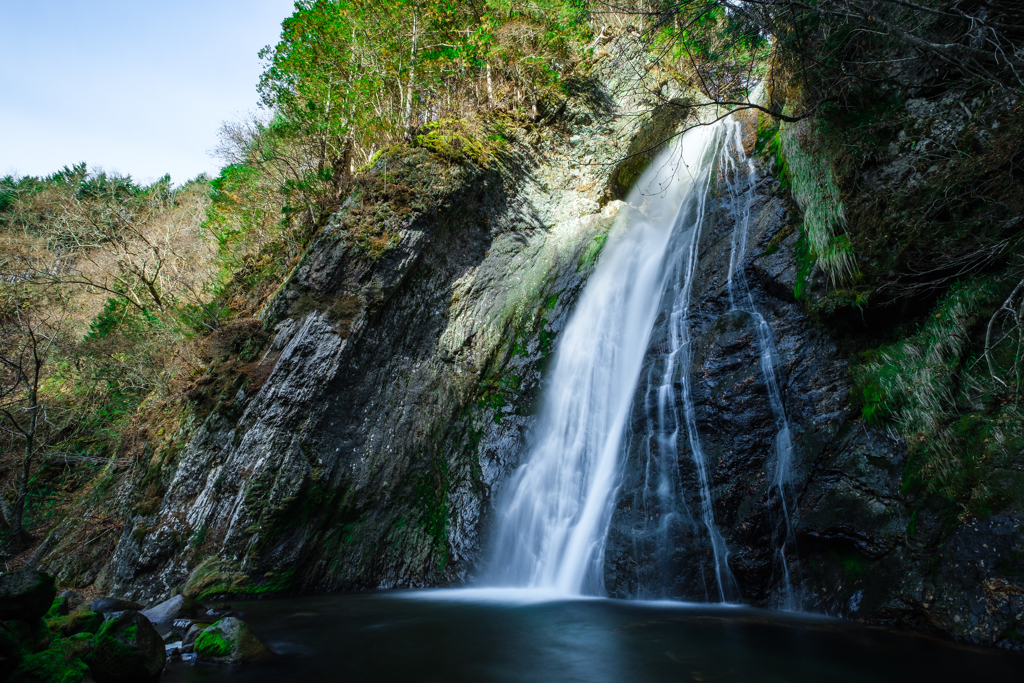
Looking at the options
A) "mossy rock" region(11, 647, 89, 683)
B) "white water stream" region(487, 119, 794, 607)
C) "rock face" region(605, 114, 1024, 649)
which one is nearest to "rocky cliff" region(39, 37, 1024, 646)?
"rock face" region(605, 114, 1024, 649)

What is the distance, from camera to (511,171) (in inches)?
464

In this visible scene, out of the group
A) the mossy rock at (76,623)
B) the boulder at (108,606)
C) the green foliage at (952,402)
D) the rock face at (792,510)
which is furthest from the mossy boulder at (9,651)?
the green foliage at (952,402)

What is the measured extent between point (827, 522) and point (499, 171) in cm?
951

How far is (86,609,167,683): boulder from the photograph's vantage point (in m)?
3.37

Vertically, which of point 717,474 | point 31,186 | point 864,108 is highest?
point 31,186

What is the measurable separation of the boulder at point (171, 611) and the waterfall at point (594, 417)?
414 cm

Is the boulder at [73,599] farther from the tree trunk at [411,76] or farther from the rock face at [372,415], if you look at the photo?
the tree trunk at [411,76]

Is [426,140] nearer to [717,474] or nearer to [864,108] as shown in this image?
[864,108]

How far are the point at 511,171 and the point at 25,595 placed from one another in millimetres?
11014

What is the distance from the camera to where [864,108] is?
7000 millimetres

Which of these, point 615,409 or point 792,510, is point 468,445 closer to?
point 615,409

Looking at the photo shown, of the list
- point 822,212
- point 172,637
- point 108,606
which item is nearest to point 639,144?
point 822,212

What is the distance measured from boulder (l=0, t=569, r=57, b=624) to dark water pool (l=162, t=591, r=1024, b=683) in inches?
42.4

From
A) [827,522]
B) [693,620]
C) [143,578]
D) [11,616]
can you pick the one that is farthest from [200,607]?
[827,522]
